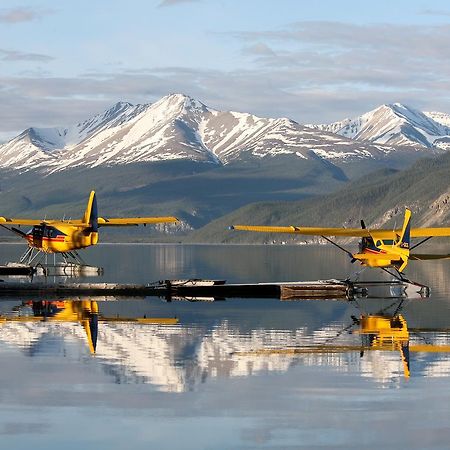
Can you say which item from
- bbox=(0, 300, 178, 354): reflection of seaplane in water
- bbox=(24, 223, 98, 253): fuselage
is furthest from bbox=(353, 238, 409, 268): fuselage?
bbox=(24, 223, 98, 253): fuselage

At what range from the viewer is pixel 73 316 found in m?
54.4

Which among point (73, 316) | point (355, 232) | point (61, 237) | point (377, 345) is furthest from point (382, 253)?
point (61, 237)

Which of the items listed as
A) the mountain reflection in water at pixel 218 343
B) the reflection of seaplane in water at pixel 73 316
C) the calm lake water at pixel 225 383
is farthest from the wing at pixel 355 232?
the calm lake water at pixel 225 383

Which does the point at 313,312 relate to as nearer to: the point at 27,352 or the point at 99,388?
the point at 27,352

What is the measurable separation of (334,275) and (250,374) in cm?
6962

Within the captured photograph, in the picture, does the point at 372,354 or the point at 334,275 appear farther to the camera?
the point at 334,275

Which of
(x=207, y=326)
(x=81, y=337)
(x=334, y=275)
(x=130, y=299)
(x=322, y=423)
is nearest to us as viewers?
(x=322, y=423)

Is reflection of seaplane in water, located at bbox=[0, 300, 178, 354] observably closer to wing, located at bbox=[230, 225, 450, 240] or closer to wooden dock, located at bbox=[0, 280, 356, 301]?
wooden dock, located at bbox=[0, 280, 356, 301]

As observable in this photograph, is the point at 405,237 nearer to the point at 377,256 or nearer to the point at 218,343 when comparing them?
the point at 377,256

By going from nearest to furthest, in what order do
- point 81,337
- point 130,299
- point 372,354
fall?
point 372,354 < point 81,337 < point 130,299

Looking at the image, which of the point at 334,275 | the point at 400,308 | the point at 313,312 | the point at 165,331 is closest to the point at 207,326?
the point at 165,331

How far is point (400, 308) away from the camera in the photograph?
6097 centimetres

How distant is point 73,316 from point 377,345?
57.3 ft

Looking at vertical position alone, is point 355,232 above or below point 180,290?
above
